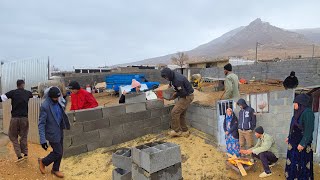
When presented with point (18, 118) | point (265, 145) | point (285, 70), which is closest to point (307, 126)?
point (265, 145)

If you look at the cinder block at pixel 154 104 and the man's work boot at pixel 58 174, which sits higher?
the cinder block at pixel 154 104

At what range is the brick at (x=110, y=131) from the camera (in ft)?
20.0

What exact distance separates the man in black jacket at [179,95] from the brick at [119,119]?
115 centimetres

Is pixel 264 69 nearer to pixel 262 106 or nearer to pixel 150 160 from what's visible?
pixel 262 106

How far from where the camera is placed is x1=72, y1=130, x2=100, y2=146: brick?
5.77 metres

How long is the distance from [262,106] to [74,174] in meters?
3.80

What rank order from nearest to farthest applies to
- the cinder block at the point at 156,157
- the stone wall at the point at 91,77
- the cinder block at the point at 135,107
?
the cinder block at the point at 156,157 < the cinder block at the point at 135,107 < the stone wall at the point at 91,77

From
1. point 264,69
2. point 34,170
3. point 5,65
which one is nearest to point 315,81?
point 264,69

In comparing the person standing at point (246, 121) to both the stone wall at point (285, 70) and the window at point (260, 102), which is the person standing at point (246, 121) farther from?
the stone wall at point (285, 70)

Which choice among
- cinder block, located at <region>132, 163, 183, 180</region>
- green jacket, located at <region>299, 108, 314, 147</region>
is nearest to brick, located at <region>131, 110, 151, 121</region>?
cinder block, located at <region>132, 163, 183, 180</region>

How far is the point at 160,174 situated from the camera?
3.72m

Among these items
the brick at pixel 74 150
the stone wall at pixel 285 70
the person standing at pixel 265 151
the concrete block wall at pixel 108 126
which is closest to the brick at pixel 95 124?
the concrete block wall at pixel 108 126

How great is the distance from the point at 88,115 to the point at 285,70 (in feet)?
40.8

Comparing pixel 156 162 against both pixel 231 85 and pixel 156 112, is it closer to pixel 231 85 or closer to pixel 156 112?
pixel 231 85
